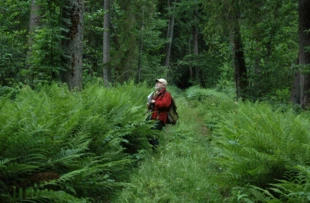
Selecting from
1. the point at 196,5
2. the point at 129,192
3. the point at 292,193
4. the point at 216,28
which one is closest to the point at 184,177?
the point at 129,192

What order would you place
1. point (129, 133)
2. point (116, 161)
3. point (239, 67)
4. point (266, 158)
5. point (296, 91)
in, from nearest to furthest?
point (116, 161), point (266, 158), point (129, 133), point (296, 91), point (239, 67)

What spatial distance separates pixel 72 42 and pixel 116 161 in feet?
14.6

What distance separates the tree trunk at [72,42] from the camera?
7.88 m

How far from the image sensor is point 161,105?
795 cm

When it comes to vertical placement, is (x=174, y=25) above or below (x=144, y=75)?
above

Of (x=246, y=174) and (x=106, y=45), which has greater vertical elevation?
(x=106, y=45)

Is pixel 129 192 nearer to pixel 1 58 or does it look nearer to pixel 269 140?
pixel 269 140

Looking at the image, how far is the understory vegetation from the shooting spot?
3.79m

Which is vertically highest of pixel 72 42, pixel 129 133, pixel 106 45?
pixel 106 45

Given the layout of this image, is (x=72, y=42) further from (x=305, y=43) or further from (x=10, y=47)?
(x=305, y=43)

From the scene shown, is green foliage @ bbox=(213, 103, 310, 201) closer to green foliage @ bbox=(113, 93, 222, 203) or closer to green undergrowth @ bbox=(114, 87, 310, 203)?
green undergrowth @ bbox=(114, 87, 310, 203)

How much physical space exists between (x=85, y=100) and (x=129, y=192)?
216 cm

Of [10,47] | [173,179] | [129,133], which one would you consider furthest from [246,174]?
[10,47]

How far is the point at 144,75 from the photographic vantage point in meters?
24.8
